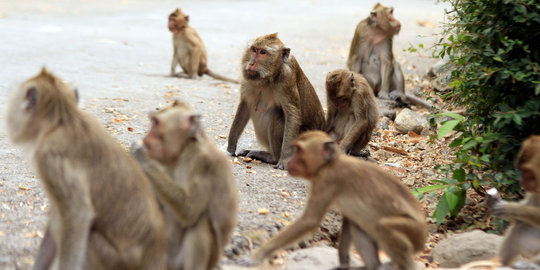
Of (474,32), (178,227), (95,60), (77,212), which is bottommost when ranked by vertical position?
(95,60)

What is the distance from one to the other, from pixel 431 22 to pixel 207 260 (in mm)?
19193

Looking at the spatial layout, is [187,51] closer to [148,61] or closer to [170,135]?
[148,61]

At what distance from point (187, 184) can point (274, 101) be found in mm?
3652

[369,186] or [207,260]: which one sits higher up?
[369,186]

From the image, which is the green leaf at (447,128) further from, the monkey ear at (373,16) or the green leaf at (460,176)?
the monkey ear at (373,16)

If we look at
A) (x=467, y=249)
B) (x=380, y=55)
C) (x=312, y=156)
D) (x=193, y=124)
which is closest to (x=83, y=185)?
(x=193, y=124)

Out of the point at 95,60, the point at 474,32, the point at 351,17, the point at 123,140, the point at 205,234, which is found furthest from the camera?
the point at 351,17

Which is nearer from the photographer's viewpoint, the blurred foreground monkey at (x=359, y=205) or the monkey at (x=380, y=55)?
the blurred foreground monkey at (x=359, y=205)

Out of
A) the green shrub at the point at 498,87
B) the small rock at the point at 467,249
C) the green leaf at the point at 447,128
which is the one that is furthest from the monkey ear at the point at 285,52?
the small rock at the point at 467,249

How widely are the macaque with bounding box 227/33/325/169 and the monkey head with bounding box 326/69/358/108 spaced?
244 mm

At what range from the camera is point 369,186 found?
12.4ft

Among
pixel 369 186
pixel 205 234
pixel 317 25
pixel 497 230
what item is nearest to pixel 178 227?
pixel 205 234

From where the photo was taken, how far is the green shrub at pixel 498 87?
524 centimetres

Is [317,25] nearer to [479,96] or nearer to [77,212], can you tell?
[479,96]
